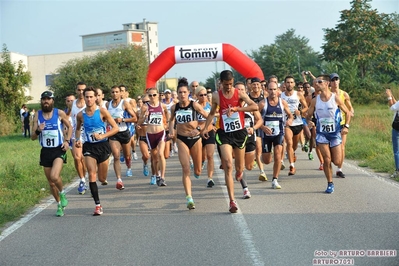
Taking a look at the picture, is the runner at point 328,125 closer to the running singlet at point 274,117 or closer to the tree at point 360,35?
the running singlet at point 274,117

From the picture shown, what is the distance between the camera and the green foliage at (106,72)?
47438 millimetres

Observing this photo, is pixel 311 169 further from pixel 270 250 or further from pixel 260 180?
pixel 270 250

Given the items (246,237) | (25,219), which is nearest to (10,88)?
(25,219)

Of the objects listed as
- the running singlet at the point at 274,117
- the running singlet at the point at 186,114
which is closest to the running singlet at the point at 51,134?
the running singlet at the point at 186,114

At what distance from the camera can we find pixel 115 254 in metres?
7.35

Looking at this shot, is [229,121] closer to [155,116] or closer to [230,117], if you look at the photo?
[230,117]

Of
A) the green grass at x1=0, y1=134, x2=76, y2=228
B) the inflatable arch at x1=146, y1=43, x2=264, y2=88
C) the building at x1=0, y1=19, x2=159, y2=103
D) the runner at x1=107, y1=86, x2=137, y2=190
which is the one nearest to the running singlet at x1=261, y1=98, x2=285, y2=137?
the runner at x1=107, y1=86, x2=137, y2=190

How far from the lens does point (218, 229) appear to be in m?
8.48

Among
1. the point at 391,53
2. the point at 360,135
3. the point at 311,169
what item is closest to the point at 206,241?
the point at 311,169

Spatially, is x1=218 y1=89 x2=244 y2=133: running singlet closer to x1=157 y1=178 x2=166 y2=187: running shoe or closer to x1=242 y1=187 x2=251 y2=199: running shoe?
x1=242 y1=187 x2=251 y2=199: running shoe

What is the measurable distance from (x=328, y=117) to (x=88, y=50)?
109m

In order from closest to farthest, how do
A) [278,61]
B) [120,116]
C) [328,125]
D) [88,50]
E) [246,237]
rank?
[246,237], [328,125], [120,116], [278,61], [88,50]

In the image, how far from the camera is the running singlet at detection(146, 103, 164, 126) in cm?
1337

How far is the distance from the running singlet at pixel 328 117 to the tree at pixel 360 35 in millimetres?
45912
